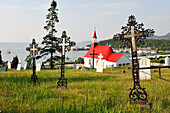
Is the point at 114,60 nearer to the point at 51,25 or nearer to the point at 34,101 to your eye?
the point at 51,25

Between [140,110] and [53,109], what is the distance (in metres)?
2.82

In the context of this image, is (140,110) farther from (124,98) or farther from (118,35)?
(118,35)

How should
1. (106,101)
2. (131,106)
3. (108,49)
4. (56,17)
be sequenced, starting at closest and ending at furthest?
(131,106) → (106,101) → (56,17) → (108,49)

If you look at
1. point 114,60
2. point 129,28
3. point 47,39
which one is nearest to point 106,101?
point 129,28

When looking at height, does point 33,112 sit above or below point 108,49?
below

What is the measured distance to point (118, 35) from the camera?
22.2 feet

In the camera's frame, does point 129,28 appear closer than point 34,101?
No

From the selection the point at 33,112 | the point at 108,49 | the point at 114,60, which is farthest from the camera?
the point at 108,49

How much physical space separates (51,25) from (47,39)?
3.21 metres

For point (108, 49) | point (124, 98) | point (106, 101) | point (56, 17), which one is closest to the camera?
point (106, 101)

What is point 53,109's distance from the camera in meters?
5.12

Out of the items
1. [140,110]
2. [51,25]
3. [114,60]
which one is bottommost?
[140,110]

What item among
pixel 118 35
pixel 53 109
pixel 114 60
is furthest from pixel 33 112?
pixel 114 60

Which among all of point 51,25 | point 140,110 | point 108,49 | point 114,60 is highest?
point 51,25
